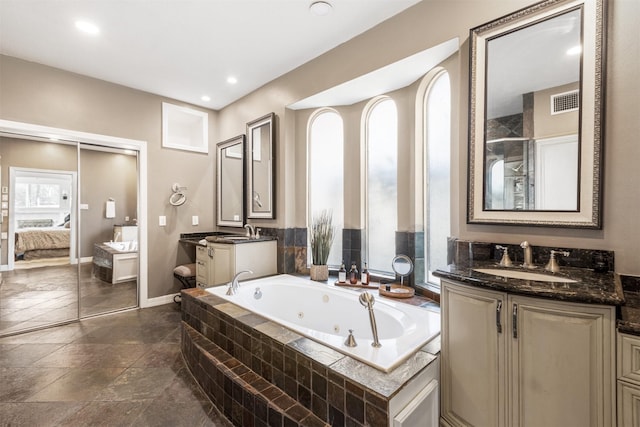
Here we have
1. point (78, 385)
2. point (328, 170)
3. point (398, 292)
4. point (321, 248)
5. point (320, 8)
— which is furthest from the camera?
point (328, 170)

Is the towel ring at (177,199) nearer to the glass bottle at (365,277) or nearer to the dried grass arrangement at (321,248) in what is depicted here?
the dried grass arrangement at (321,248)

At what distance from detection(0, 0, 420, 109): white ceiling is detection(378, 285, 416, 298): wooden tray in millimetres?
2267

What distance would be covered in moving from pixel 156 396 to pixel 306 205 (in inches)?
87.1

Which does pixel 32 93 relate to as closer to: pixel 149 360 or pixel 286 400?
pixel 149 360

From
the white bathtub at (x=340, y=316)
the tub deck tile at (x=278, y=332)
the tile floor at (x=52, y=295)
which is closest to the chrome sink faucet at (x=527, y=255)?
the white bathtub at (x=340, y=316)

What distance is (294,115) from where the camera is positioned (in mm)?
3453

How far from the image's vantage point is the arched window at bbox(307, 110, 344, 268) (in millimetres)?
3369

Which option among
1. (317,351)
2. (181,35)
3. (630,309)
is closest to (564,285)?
(630,309)

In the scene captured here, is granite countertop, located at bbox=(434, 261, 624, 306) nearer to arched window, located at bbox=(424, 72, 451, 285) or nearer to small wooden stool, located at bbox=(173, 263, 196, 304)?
arched window, located at bbox=(424, 72, 451, 285)

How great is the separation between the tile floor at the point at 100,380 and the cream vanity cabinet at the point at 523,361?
4.54ft

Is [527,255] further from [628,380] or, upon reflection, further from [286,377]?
[286,377]

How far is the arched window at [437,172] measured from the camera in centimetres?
248

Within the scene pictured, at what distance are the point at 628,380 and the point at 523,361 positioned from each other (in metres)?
0.31

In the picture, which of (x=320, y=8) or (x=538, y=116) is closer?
(x=538, y=116)
